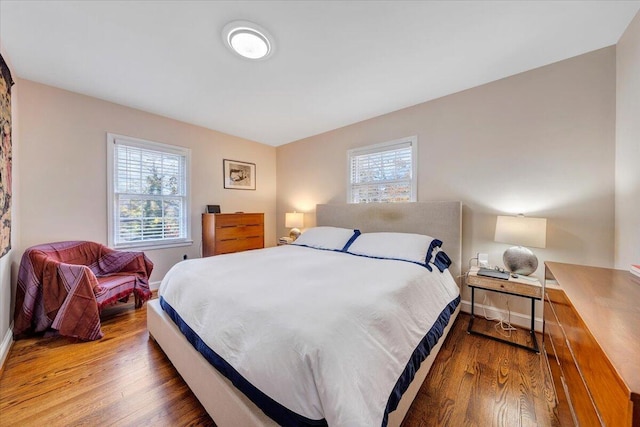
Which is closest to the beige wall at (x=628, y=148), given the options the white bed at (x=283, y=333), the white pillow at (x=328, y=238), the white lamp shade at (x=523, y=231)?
the white lamp shade at (x=523, y=231)

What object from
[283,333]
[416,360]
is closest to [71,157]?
[283,333]

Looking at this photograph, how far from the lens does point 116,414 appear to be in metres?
1.33

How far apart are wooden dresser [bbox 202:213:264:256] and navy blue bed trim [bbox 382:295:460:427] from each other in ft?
9.51

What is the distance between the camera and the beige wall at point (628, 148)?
159cm

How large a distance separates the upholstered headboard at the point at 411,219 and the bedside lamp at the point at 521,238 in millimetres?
410

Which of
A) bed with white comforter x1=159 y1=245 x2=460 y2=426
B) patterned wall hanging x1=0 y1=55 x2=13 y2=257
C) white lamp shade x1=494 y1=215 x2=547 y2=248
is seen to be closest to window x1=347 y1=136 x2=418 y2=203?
white lamp shade x1=494 y1=215 x2=547 y2=248

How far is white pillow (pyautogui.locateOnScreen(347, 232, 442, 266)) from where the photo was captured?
7.28 feet

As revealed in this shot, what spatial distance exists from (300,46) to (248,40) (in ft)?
1.32

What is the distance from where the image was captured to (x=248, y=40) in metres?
1.81

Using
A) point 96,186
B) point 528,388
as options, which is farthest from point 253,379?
point 96,186

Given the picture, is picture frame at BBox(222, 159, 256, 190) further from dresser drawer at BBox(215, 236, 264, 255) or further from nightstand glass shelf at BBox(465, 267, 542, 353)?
nightstand glass shelf at BBox(465, 267, 542, 353)

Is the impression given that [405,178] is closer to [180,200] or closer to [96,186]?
[180,200]

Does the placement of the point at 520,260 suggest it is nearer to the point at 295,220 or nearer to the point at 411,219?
the point at 411,219

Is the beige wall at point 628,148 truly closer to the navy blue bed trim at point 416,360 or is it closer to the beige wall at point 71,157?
the navy blue bed trim at point 416,360
